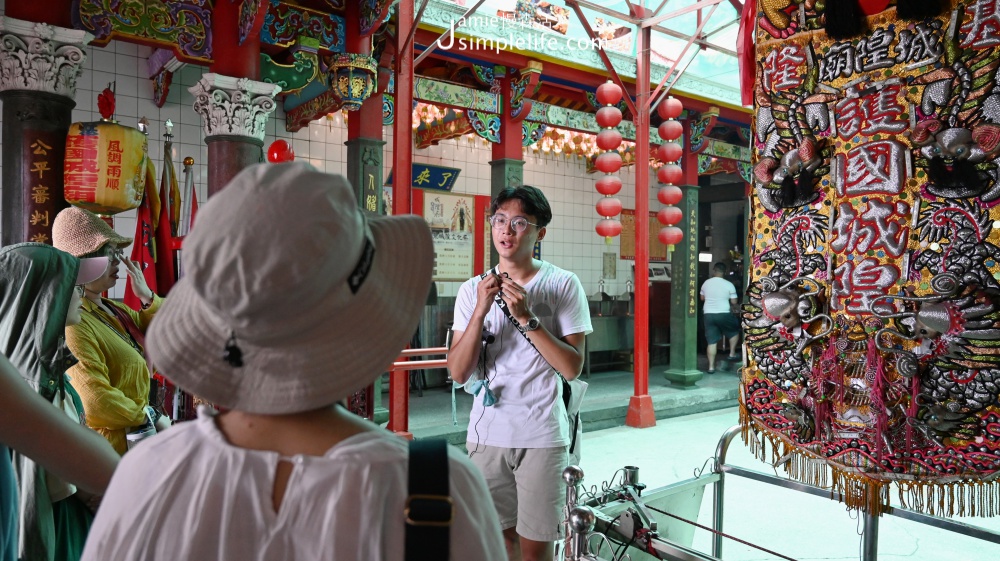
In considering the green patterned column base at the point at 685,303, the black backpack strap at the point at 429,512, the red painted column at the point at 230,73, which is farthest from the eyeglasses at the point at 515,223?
the green patterned column base at the point at 685,303

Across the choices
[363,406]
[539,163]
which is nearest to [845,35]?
[363,406]

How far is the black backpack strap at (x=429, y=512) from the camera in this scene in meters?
0.66

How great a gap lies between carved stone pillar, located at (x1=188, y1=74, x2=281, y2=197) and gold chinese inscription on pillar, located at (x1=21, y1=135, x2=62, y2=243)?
869mm

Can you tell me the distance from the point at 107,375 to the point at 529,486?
153cm

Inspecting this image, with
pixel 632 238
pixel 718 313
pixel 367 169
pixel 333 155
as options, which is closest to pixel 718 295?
pixel 718 313

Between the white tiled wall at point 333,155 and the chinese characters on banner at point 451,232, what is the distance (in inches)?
7.6

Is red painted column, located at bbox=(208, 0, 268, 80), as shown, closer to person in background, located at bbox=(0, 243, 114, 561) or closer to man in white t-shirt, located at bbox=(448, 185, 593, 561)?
man in white t-shirt, located at bbox=(448, 185, 593, 561)

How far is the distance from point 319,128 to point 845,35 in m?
6.09

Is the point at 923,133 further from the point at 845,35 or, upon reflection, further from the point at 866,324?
the point at 866,324

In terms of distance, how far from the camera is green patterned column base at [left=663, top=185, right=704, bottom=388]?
8141 mm

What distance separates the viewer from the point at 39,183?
12.4ft

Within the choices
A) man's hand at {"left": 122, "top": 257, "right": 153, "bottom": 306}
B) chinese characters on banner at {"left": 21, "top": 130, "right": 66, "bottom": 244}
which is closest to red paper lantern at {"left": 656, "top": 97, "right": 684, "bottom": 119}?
man's hand at {"left": 122, "top": 257, "right": 153, "bottom": 306}

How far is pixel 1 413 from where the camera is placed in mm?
984

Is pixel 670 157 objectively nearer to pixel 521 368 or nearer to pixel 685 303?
pixel 685 303
